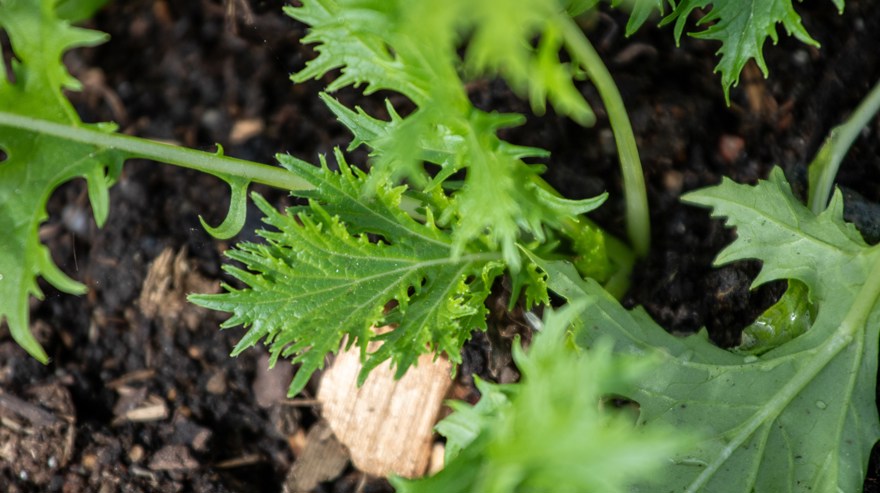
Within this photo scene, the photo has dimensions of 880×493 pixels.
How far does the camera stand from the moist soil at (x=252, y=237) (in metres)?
1.75

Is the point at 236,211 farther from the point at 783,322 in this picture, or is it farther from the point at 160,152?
the point at 783,322

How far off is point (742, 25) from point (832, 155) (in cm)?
34

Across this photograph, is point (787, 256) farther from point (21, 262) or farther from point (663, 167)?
point (21, 262)

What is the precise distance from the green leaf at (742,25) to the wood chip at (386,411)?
75 centimetres

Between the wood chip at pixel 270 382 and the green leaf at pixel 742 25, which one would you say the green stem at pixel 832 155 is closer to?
the green leaf at pixel 742 25

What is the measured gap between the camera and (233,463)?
180 centimetres

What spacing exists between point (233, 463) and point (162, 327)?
1.10 ft

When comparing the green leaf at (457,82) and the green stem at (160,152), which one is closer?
the green leaf at (457,82)

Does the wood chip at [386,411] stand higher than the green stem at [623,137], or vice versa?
the green stem at [623,137]

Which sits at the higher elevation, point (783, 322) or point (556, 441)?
point (556, 441)

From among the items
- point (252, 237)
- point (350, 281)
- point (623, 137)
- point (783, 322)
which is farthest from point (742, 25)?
point (252, 237)

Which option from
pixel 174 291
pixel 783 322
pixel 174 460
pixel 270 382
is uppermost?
pixel 783 322

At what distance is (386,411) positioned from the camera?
→ 1702mm

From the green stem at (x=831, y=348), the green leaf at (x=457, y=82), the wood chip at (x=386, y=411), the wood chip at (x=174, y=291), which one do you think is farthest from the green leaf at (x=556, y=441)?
the wood chip at (x=174, y=291)
